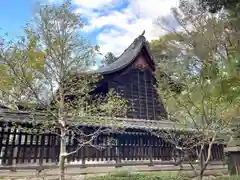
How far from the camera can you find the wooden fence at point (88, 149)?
28.7 feet

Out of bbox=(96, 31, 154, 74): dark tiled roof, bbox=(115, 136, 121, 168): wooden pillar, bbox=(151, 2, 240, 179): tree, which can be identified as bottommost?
bbox=(115, 136, 121, 168): wooden pillar

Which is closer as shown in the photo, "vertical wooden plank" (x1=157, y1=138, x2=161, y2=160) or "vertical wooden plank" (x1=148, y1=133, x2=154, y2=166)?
"vertical wooden plank" (x1=148, y1=133, x2=154, y2=166)

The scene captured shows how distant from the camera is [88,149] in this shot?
1030 cm

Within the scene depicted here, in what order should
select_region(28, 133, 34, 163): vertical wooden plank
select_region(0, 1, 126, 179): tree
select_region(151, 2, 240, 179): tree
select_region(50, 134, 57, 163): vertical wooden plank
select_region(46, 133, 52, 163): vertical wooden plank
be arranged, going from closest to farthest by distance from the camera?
1. select_region(151, 2, 240, 179): tree
2. select_region(0, 1, 126, 179): tree
3. select_region(28, 133, 34, 163): vertical wooden plank
4. select_region(46, 133, 52, 163): vertical wooden plank
5. select_region(50, 134, 57, 163): vertical wooden plank

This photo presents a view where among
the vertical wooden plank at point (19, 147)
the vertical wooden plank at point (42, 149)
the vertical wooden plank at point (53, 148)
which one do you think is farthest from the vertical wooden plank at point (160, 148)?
the vertical wooden plank at point (19, 147)

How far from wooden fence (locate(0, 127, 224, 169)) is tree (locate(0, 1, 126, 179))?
1.19m

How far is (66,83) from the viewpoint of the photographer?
8078mm

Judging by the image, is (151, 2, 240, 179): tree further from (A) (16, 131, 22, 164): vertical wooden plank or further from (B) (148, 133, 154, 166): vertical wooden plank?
(A) (16, 131, 22, 164): vertical wooden plank

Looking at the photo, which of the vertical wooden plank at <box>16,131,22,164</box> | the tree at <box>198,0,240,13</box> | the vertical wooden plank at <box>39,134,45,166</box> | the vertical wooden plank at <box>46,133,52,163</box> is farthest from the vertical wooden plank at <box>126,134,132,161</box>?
the tree at <box>198,0,240,13</box>

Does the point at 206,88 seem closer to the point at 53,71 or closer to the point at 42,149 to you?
the point at 53,71

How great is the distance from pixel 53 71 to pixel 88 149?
3.93 metres

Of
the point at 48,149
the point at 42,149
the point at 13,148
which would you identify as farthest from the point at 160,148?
the point at 13,148

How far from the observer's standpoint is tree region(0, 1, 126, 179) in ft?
22.9

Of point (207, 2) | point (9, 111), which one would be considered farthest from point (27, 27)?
point (207, 2)
